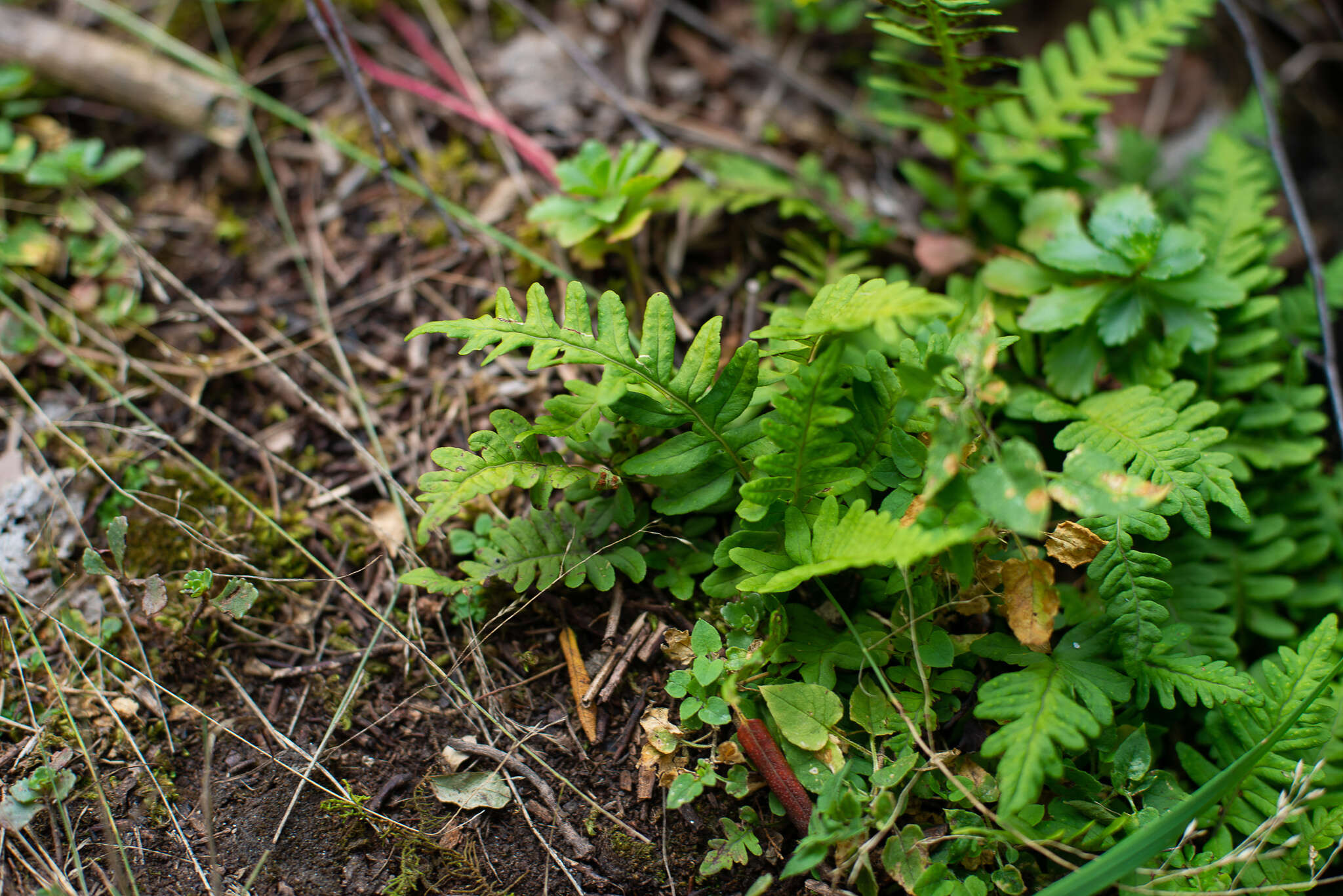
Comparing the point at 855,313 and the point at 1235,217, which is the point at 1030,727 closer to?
the point at 855,313

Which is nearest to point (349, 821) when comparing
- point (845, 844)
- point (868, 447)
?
point (845, 844)

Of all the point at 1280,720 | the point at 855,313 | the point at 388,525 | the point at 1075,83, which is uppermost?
the point at 1075,83

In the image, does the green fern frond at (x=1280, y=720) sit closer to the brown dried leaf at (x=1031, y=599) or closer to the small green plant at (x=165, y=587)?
the brown dried leaf at (x=1031, y=599)

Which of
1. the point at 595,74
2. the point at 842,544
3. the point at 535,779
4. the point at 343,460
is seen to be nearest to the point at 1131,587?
the point at 842,544

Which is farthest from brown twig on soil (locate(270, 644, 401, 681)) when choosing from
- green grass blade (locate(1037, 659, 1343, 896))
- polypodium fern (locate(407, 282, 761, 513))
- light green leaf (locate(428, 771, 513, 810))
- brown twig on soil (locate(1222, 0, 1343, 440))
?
brown twig on soil (locate(1222, 0, 1343, 440))

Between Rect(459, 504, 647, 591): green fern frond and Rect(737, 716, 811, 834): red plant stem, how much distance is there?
51 cm

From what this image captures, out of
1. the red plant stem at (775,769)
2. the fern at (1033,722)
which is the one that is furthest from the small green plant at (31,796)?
the fern at (1033,722)

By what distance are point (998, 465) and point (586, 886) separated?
4.79 ft

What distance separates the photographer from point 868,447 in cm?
226

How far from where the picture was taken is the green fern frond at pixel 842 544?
5.52 feet

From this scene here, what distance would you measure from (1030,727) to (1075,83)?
245cm

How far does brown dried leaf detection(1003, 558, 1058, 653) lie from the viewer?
6.58 feet

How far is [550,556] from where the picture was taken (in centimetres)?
231

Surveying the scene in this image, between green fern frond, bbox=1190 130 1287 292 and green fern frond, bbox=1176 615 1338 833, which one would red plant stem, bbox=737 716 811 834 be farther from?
green fern frond, bbox=1190 130 1287 292
